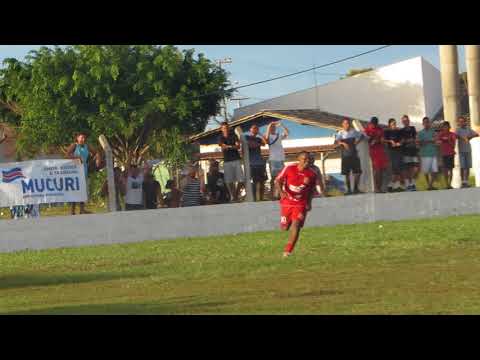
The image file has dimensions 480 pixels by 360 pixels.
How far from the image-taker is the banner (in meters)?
20.8

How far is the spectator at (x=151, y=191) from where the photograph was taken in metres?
21.0

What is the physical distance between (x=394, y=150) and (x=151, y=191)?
5.46 meters

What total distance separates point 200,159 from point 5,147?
32.6 m

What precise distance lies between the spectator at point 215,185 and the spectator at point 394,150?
12.3 ft

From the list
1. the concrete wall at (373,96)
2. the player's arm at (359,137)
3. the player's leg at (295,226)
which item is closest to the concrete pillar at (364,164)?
the player's arm at (359,137)

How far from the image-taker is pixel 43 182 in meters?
20.9

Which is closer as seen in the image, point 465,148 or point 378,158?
point 378,158

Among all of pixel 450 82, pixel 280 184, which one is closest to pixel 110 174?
pixel 280 184

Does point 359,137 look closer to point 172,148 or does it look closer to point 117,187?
point 117,187

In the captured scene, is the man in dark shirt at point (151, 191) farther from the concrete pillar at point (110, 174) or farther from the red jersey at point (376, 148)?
the red jersey at point (376, 148)

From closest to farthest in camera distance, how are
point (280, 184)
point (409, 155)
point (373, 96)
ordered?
point (280, 184)
point (409, 155)
point (373, 96)
